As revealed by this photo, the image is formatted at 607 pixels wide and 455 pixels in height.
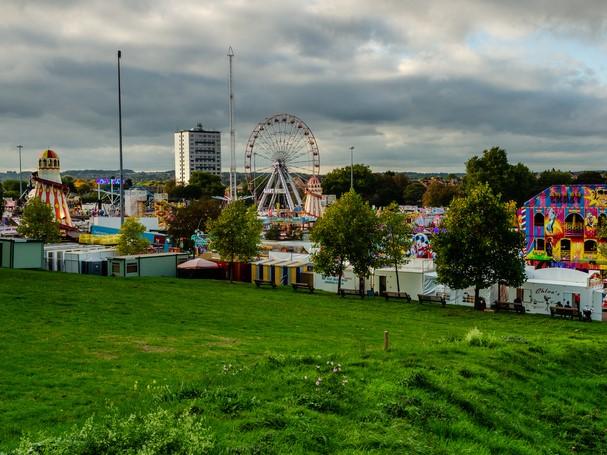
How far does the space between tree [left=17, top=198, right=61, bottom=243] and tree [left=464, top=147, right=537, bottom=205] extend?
203 feet

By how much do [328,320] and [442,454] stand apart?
1432 cm

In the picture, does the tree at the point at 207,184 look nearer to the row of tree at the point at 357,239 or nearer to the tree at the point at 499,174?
the tree at the point at 499,174

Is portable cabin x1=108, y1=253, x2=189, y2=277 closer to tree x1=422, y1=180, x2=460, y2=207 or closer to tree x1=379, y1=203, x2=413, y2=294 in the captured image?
tree x1=379, y1=203, x2=413, y2=294

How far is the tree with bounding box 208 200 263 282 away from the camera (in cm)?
3675

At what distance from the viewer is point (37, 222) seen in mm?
46438

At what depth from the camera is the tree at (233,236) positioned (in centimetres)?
3675

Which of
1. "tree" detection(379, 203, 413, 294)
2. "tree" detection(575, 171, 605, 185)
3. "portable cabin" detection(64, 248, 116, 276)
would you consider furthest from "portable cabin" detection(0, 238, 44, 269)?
"tree" detection(575, 171, 605, 185)

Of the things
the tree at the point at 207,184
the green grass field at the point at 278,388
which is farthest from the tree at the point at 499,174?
the tree at the point at 207,184

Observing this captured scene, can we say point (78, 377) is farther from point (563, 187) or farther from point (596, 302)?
point (563, 187)

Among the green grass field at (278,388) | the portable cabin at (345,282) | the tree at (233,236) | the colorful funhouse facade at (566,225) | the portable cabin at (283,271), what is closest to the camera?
the green grass field at (278,388)

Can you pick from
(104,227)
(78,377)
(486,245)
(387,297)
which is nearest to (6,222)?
(104,227)

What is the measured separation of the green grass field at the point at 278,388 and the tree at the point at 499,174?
73062 mm

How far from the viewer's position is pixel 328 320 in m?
22.2

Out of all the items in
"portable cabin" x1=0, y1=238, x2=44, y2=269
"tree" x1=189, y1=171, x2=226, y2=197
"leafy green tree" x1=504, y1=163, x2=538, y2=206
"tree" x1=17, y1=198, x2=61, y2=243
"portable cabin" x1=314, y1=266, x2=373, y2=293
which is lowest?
"portable cabin" x1=314, y1=266, x2=373, y2=293
